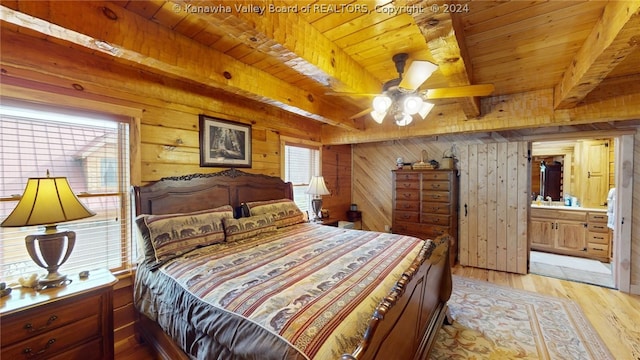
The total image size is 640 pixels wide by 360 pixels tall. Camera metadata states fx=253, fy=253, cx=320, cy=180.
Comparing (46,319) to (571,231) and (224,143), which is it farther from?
(571,231)

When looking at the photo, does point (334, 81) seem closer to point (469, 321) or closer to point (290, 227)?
point (290, 227)

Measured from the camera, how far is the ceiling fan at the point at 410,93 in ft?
5.97

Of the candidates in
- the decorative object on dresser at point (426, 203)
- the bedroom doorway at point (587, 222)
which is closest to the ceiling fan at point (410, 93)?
the decorative object on dresser at point (426, 203)

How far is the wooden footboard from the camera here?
102 cm

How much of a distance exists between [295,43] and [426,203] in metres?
3.40

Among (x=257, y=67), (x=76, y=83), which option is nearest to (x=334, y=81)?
(x=257, y=67)

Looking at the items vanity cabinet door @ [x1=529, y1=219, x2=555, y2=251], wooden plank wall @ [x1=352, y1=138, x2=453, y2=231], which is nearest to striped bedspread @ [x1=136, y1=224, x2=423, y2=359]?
wooden plank wall @ [x1=352, y1=138, x2=453, y2=231]

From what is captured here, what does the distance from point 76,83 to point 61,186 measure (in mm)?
888

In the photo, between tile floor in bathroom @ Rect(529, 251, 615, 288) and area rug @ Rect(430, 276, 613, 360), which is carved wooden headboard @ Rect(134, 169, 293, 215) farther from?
tile floor in bathroom @ Rect(529, 251, 615, 288)

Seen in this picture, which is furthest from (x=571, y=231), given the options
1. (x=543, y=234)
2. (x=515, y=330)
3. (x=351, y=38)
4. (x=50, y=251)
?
(x=50, y=251)

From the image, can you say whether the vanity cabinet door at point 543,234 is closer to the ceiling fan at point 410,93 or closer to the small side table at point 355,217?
the small side table at point 355,217

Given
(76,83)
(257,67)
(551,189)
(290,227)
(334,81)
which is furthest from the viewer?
(551,189)

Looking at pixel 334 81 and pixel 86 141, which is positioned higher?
pixel 334 81

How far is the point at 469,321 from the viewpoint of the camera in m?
2.51
